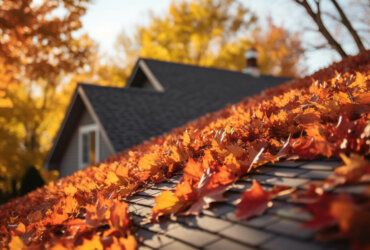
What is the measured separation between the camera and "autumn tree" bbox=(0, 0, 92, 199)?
28.4ft

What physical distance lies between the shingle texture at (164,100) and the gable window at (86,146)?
197 cm

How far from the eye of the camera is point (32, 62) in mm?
12773

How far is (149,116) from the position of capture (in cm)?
1300

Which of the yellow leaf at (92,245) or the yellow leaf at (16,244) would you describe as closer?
the yellow leaf at (92,245)

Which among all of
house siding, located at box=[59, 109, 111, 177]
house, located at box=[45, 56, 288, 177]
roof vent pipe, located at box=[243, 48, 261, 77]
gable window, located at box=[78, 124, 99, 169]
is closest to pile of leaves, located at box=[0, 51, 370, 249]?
house, located at box=[45, 56, 288, 177]

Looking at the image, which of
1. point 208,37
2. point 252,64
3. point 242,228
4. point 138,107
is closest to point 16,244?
point 242,228

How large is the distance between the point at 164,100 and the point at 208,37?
15421 millimetres

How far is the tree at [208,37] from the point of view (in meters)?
27.3

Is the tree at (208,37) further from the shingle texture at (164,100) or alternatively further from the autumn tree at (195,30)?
the shingle texture at (164,100)

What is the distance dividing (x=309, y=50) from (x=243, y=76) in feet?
34.3

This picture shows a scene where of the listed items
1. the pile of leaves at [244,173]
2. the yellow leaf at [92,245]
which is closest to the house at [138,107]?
the pile of leaves at [244,173]

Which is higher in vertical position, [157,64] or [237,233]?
[157,64]

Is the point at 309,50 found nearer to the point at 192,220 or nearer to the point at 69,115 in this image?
the point at 192,220

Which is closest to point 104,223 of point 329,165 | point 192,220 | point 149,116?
point 192,220
